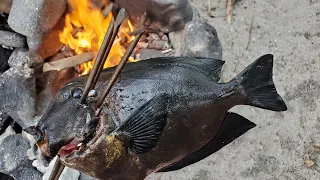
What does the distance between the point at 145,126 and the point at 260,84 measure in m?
0.42

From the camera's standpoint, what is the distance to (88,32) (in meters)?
2.27

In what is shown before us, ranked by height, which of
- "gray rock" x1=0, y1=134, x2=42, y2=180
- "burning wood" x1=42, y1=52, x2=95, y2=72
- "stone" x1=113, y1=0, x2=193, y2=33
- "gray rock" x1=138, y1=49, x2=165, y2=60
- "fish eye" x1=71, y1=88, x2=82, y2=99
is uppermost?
"fish eye" x1=71, y1=88, x2=82, y2=99

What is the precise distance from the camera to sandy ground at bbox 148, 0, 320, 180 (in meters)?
2.30

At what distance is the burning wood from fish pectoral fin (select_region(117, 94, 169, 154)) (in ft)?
3.10

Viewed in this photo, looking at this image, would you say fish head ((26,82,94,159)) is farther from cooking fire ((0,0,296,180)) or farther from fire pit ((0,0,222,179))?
fire pit ((0,0,222,179))

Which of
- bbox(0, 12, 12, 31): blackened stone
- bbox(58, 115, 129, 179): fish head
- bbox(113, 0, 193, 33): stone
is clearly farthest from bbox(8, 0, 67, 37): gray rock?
bbox(58, 115, 129, 179): fish head

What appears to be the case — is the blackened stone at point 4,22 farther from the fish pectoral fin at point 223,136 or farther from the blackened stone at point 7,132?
the fish pectoral fin at point 223,136

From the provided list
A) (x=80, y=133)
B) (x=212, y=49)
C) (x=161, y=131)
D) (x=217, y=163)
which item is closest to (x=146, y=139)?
(x=161, y=131)

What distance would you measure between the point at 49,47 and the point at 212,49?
0.68 meters

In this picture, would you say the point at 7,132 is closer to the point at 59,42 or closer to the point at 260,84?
the point at 59,42

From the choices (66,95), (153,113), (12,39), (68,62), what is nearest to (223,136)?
(153,113)

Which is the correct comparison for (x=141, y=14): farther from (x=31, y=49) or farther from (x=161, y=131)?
(x=161, y=131)

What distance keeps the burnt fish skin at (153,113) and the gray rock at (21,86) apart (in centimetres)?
72

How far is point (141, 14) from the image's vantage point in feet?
7.25
